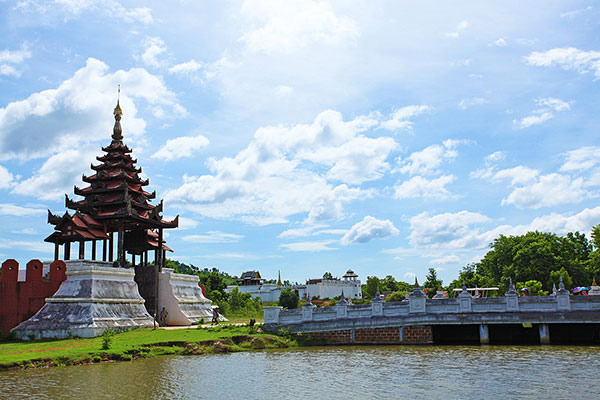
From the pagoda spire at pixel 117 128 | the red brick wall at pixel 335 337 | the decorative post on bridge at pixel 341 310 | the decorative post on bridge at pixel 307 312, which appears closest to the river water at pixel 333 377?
the red brick wall at pixel 335 337

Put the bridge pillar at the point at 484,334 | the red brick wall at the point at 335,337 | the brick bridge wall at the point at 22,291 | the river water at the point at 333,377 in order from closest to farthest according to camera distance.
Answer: the river water at the point at 333,377 < the bridge pillar at the point at 484,334 < the red brick wall at the point at 335,337 < the brick bridge wall at the point at 22,291

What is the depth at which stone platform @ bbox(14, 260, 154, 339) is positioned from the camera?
31000 mm

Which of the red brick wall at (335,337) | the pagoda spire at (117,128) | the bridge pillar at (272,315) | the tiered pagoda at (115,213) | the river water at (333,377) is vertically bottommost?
the river water at (333,377)

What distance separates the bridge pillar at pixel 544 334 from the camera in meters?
28.6

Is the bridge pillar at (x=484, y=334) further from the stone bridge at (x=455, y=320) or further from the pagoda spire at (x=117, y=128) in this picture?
the pagoda spire at (x=117, y=128)

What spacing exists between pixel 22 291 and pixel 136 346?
37.0 ft

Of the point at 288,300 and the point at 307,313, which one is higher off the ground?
the point at 307,313

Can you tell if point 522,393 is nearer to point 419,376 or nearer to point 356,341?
point 419,376

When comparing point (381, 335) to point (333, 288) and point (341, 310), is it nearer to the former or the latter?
point (341, 310)

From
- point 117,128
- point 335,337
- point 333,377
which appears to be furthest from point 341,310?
point 117,128

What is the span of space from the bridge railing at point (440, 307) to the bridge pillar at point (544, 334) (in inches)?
43.9

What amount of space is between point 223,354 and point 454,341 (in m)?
13.6

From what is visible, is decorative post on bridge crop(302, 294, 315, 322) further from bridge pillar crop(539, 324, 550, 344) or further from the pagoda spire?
the pagoda spire

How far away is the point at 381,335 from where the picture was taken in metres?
30.1
